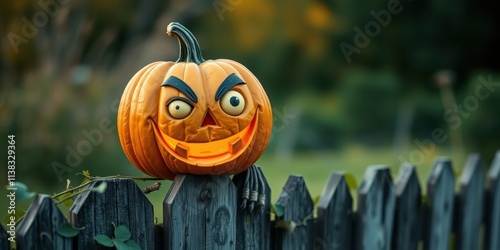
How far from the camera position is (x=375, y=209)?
1.79 metres

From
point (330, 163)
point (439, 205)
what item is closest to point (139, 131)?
point (439, 205)

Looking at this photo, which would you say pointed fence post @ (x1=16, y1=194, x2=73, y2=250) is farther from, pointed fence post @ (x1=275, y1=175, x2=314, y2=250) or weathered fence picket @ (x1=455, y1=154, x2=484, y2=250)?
weathered fence picket @ (x1=455, y1=154, x2=484, y2=250)

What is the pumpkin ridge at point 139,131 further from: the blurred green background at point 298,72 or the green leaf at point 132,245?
the blurred green background at point 298,72

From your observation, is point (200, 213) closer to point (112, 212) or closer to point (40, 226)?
point (112, 212)

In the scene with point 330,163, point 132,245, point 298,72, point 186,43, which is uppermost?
point 298,72

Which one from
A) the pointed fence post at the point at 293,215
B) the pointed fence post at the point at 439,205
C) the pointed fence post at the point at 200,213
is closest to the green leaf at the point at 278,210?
the pointed fence post at the point at 293,215

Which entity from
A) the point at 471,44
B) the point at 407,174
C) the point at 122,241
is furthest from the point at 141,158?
the point at 471,44

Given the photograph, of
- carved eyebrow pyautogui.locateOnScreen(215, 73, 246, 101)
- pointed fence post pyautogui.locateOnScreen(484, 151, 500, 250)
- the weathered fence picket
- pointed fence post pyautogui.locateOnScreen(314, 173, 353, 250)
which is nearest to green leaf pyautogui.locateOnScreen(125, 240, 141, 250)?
carved eyebrow pyautogui.locateOnScreen(215, 73, 246, 101)

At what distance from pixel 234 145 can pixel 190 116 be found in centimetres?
11

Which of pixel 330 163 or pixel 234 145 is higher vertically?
pixel 330 163

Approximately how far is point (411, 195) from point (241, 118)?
31.3 inches

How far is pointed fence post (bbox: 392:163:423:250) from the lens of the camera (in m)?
1.86

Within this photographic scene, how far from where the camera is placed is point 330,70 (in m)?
7.16

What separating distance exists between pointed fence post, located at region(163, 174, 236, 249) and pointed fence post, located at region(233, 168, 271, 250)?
33 mm
